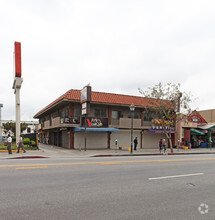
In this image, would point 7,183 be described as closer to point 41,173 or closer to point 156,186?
point 41,173

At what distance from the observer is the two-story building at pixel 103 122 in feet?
85.1

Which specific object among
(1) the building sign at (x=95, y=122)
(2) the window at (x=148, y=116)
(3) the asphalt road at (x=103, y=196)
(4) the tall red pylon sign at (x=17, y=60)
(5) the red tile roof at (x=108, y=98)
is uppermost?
(4) the tall red pylon sign at (x=17, y=60)

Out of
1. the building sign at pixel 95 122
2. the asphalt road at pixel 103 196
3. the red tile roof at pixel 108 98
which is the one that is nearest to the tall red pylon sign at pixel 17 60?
the red tile roof at pixel 108 98

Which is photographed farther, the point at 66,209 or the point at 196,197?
the point at 196,197

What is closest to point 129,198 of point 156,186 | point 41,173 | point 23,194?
point 156,186

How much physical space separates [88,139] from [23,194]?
21541 millimetres

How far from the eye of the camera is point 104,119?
27.2 metres

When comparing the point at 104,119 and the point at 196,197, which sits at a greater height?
the point at 104,119

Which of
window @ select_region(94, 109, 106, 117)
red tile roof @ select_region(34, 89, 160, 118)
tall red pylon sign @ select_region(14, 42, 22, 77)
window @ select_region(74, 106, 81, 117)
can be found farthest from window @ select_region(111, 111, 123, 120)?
tall red pylon sign @ select_region(14, 42, 22, 77)

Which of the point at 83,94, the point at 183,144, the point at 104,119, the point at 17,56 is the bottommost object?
the point at 183,144

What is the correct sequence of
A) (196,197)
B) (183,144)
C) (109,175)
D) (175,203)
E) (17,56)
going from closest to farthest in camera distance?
(175,203) → (196,197) → (109,175) → (17,56) → (183,144)

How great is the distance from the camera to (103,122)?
2716cm

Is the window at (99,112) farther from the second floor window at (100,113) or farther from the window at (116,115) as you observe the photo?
the window at (116,115)

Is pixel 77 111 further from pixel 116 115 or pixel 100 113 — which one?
pixel 116 115
